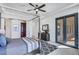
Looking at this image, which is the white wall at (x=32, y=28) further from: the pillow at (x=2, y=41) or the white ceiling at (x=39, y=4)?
the pillow at (x=2, y=41)

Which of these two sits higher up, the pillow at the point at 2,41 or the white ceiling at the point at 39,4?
the white ceiling at the point at 39,4

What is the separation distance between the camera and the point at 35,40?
8.13 feet

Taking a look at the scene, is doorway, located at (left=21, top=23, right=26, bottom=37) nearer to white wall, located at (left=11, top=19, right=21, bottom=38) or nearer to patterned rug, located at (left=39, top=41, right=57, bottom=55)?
white wall, located at (left=11, top=19, right=21, bottom=38)

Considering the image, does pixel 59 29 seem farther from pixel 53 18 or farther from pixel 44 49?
pixel 44 49

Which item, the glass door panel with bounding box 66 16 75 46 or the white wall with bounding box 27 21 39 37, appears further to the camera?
the white wall with bounding box 27 21 39 37

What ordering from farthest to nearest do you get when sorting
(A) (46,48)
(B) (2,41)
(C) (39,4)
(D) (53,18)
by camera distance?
(D) (53,18) < (A) (46,48) < (C) (39,4) < (B) (2,41)

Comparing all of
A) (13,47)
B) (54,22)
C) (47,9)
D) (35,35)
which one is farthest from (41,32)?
(13,47)

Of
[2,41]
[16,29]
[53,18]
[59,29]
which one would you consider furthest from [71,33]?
[2,41]

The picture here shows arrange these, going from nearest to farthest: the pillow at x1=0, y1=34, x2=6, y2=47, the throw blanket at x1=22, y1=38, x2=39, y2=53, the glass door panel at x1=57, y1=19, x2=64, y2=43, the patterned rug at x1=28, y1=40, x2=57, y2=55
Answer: the pillow at x1=0, y1=34, x2=6, y2=47
the patterned rug at x1=28, y1=40, x2=57, y2=55
the throw blanket at x1=22, y1=38, x2=39, y2=53
the glass door panel at x1=57, y1=19, x2=64, y2=43

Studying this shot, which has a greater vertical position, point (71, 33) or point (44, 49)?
point (71, 33)

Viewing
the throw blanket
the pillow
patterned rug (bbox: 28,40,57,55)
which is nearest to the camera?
the pillow

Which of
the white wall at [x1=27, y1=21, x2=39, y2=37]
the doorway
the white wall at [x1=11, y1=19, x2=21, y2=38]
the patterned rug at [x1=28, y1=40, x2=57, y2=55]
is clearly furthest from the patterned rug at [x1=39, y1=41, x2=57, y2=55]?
the white wall at [x1=11, y1=19, x2=21, y2=38]

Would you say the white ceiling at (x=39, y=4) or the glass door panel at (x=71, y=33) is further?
the glass door panel at (x=71, y=33)

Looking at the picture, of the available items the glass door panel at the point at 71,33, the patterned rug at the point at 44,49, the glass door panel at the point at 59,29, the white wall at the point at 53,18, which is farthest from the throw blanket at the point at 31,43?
the glass door panel at the point at 71,33
